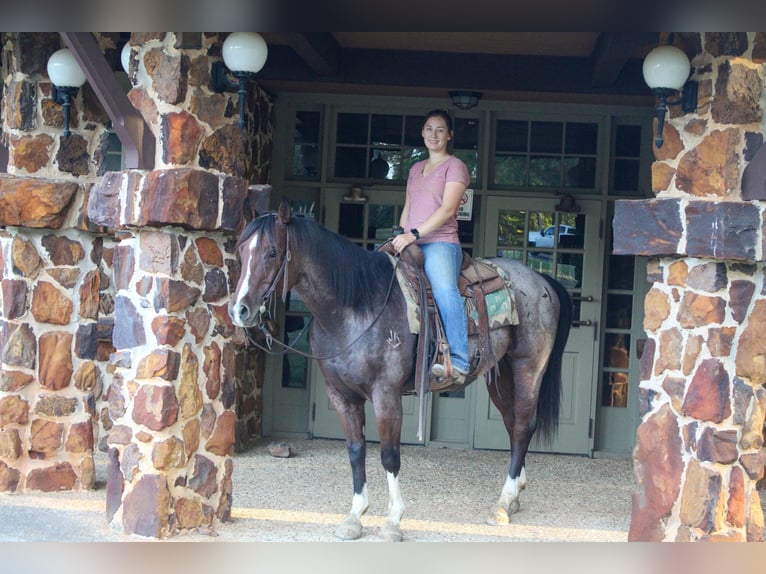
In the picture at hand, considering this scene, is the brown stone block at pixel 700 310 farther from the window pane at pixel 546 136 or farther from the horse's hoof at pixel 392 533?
the window pane at pixel 546 136

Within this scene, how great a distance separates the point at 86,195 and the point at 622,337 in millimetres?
4271

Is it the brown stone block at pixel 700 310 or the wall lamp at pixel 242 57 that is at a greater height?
the wall lamp at pixel 242 57

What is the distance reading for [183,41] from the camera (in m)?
4.79

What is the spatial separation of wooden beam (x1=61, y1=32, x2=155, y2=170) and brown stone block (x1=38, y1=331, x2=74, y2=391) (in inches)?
61.9

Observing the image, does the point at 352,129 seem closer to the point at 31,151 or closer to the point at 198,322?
the point at 31,151

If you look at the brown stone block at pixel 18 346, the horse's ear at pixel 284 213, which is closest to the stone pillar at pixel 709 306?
the horse's ear at pixel 284 213

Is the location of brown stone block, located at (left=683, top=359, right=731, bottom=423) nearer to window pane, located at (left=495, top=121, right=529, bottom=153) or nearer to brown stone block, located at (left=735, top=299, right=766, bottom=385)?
brown stone block, located at (left=735, top=299, right=766, bottom=385)

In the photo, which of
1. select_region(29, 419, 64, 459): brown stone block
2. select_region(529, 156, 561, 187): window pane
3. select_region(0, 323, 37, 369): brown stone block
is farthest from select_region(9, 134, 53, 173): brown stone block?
select_region(529, 156, 561, 187): window pane

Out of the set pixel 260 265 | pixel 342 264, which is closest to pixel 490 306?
pixel 342 264

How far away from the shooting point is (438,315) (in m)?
5.04

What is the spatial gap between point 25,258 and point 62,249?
23 centimetres

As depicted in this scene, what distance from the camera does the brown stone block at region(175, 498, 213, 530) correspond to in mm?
4844

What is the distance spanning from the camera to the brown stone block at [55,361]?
580 cm

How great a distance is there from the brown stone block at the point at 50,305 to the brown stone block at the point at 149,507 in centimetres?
154
